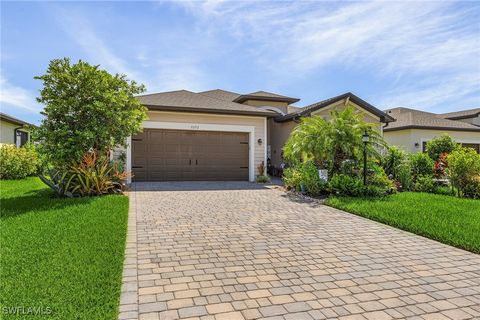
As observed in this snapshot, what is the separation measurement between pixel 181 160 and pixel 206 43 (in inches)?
189

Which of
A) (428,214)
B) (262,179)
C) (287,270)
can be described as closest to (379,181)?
(428,214)

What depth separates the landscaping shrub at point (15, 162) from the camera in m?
14.0

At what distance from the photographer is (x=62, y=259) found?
Result: 4121 millimetres

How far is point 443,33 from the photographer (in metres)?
10.1

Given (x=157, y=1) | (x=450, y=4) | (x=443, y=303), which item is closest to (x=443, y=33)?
(x=450, y=4)

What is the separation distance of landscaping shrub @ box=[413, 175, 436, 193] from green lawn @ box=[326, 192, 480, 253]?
2.05m

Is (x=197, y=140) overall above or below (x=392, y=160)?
above

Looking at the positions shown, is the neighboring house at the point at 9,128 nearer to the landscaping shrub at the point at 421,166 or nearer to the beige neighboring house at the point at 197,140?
the beige neighboring house at the point at 197,140

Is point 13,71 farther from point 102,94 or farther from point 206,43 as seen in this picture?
point 206,43

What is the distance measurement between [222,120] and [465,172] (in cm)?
886

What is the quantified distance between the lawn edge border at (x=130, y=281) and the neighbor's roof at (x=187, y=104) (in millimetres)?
7796

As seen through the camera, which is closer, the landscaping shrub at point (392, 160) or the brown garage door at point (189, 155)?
the landscaping shrub at point (392, 160)

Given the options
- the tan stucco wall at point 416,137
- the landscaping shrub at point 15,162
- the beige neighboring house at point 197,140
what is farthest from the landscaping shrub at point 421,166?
the landscaping shrub at point 15,162

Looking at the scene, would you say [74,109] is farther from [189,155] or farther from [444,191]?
[444,191]
